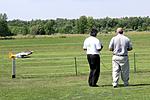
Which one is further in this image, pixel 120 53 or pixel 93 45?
pixel 93 45

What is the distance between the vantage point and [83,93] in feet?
46.2

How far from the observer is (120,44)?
50.6ft

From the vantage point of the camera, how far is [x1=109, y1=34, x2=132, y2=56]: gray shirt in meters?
15.4

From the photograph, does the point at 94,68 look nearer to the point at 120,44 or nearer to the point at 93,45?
the point at 93,45

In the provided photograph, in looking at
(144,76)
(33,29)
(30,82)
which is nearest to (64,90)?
(30,82)

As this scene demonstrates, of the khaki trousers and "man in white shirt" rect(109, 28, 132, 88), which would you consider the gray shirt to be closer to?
"man in white shirt" rect(109, 28, 132, 88)

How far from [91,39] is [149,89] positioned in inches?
103

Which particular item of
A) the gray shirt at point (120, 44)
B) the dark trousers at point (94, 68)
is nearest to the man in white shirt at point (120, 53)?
the gray shirt at point (120, 44)

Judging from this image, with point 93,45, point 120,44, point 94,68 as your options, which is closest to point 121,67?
point 120,44

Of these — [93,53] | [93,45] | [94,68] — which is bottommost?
[94,68]

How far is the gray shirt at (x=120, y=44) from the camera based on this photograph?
1542 cm

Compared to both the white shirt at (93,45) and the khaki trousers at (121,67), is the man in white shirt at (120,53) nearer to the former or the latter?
the khaki trousers at (121,67)

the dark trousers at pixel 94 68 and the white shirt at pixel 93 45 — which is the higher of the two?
the white shirt at pixel 93 45

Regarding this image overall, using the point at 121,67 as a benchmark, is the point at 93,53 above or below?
above
